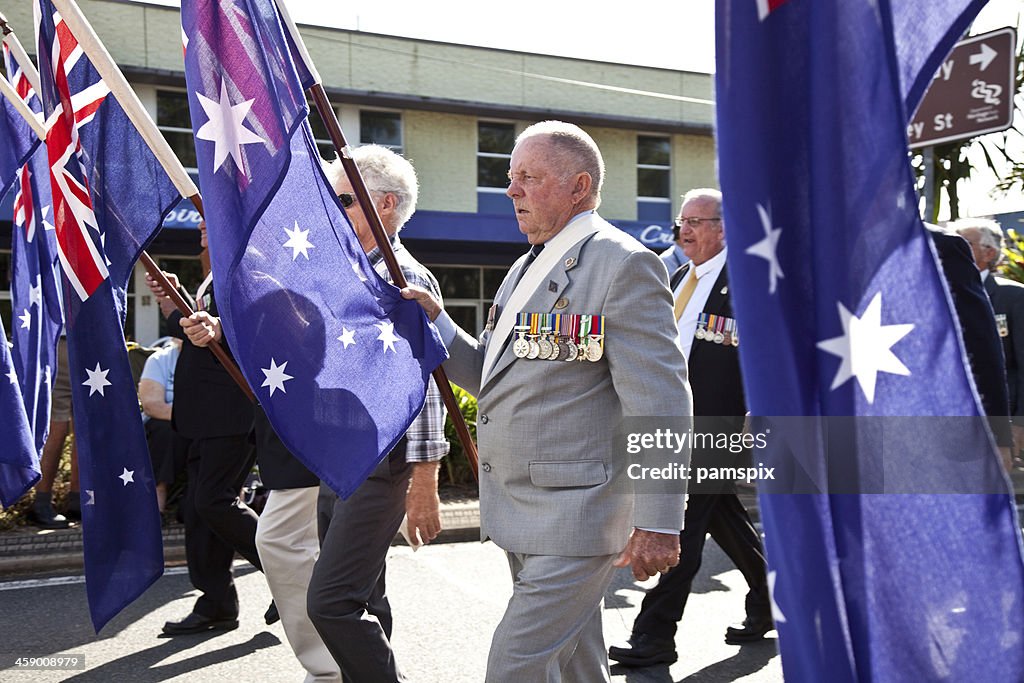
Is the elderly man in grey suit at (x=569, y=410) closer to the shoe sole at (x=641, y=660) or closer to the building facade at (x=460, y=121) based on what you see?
the shoe sole at (x=641, y=660)

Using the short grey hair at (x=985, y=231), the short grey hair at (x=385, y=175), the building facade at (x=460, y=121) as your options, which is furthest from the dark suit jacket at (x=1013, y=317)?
the building facade at (x=460, y=121)

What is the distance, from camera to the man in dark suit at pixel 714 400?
512cm

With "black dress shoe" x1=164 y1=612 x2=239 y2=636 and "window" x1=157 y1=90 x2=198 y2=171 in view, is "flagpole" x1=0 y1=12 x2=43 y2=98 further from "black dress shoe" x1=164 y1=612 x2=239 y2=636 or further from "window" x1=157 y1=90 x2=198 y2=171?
"window" x1=157 y1=90 x2=198 y2=171

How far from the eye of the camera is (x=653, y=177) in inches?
1103

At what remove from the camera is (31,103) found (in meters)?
4.88

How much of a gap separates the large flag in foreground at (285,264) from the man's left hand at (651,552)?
86 cm

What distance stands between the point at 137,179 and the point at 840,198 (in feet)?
11.3

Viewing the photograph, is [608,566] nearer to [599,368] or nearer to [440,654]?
[599,368]

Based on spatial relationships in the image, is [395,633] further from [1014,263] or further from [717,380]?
[1014,263]

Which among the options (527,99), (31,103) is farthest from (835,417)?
(527,99)

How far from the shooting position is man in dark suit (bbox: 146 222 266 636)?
532 cm

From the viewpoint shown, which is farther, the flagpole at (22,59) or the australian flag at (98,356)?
the flagpole at (22,59)

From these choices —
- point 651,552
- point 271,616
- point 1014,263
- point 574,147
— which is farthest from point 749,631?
point 1014,263

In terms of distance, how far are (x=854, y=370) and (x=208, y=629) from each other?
14.9 ft
